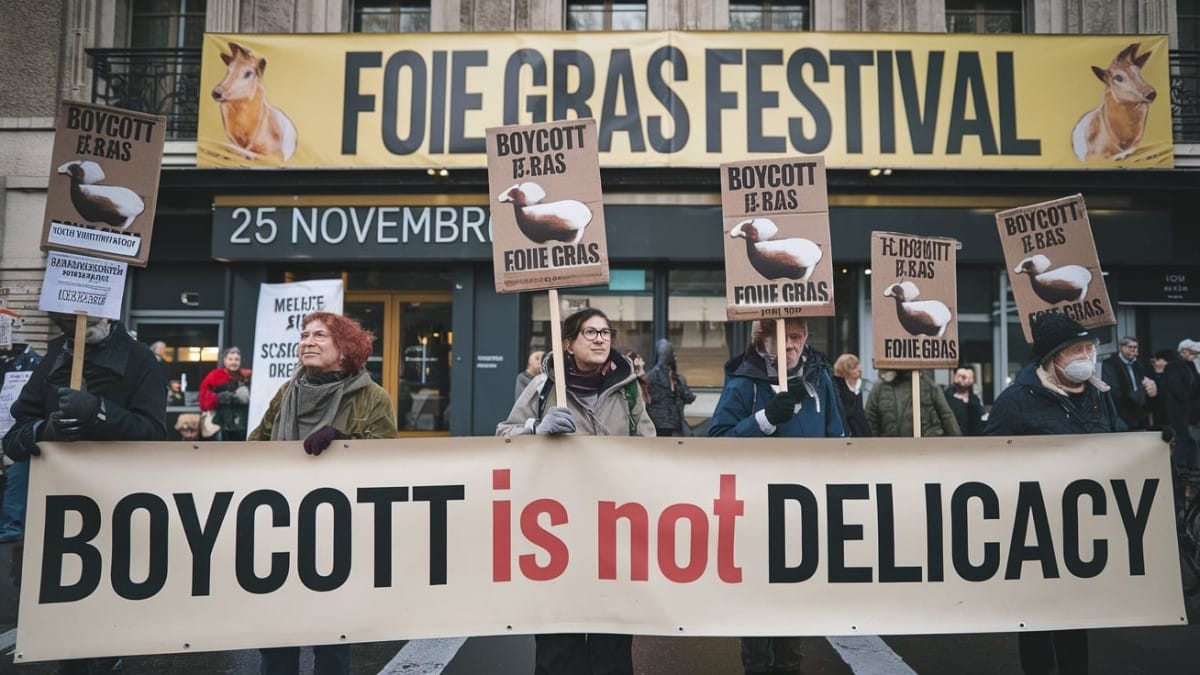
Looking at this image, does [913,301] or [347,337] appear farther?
[913,301]

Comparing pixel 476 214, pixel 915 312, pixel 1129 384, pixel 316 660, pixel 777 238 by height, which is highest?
pixel 476 214

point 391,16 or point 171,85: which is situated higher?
point 391,16

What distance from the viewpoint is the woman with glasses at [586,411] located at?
11.8 feet

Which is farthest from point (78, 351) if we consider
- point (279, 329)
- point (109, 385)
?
point (279, 329)

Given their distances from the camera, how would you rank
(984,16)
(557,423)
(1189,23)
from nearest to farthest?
(557,423), (1189,23), (984,16)

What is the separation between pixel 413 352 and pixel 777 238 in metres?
8.28

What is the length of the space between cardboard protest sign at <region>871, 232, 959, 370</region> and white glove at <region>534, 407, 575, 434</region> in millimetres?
2034

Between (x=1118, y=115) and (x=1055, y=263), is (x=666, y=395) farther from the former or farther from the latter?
(x=1118, y=115)

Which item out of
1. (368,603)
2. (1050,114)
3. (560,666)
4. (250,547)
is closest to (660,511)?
(560,666)

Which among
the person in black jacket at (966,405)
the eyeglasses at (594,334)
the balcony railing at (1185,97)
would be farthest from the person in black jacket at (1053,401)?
the balcony railing at (1185,97)

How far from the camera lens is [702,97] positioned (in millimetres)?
10562

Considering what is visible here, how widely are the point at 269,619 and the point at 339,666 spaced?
1.27ft

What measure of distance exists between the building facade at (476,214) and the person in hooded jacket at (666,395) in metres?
1.75

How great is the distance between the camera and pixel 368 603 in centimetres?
350
